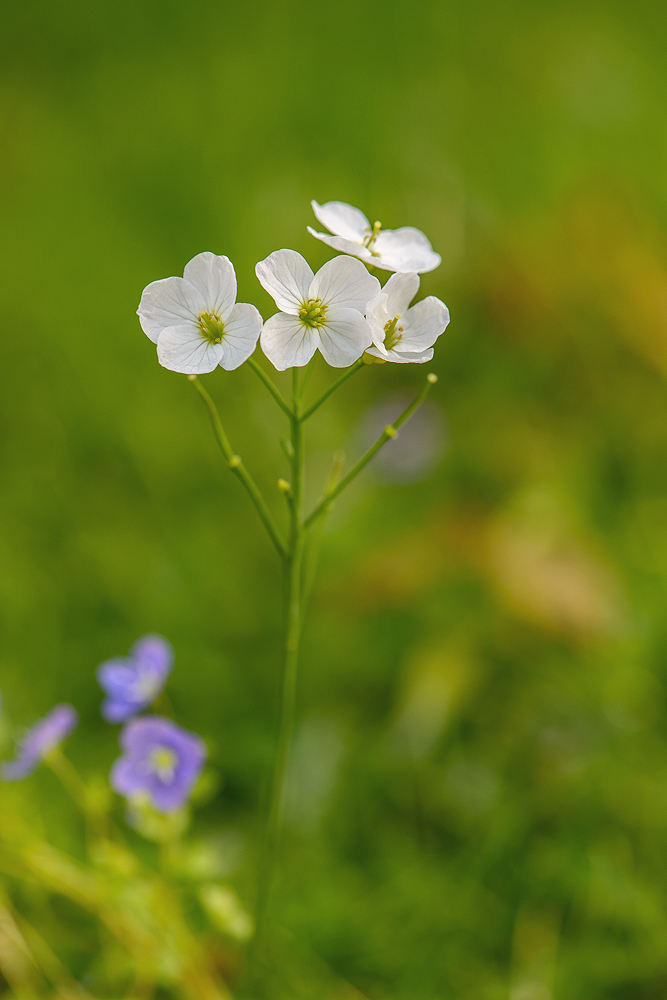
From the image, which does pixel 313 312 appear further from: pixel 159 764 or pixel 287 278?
pixel 159 764

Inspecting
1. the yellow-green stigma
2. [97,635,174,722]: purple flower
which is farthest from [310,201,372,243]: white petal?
the yellow-green stigma

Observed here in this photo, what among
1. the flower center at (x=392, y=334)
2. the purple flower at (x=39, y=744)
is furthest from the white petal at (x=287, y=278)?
the purple flower at (x=39, y=744)

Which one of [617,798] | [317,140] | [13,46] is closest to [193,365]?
[617,798]

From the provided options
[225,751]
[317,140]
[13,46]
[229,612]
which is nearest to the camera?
[225,751]

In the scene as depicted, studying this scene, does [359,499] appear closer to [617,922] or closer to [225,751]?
[225,751]

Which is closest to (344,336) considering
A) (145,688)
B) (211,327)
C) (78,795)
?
(211,327)

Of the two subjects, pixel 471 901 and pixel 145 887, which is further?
pixel 471 901
